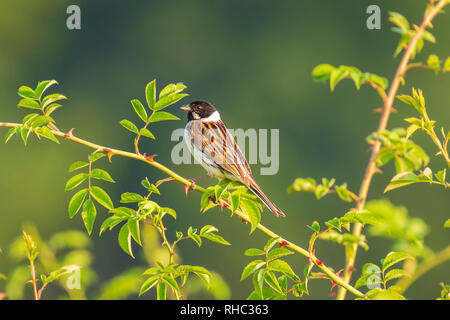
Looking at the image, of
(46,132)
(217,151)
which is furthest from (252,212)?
(217,151)

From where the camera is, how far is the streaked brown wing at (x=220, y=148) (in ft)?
12.7

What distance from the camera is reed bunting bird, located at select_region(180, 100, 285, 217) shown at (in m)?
3.84

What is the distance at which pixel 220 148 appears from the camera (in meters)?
4.27

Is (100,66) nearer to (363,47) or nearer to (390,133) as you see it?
(363,47)

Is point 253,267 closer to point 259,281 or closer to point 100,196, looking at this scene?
point 259,281

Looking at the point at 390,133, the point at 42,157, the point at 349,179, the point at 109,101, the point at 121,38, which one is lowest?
the point at 390,133

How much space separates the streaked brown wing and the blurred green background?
50.0ft

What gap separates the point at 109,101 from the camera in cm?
2753

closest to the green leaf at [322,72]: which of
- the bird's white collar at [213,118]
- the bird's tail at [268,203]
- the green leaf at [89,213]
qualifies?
the green leaf at [89,213]

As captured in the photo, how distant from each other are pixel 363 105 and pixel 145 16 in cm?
1341

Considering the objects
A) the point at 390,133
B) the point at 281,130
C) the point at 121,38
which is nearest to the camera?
A: the point at 390,133

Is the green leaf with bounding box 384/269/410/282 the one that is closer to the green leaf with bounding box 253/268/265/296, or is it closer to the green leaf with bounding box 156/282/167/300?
the green leaf with bounding box 253/268/265/296

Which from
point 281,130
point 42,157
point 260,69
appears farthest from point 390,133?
point 260,69

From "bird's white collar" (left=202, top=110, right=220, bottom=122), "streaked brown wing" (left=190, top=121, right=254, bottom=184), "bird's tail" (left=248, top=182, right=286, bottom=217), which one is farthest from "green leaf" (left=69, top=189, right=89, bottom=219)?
"bird's white collar" (left=202, top=110, right=220, bottom=122)
